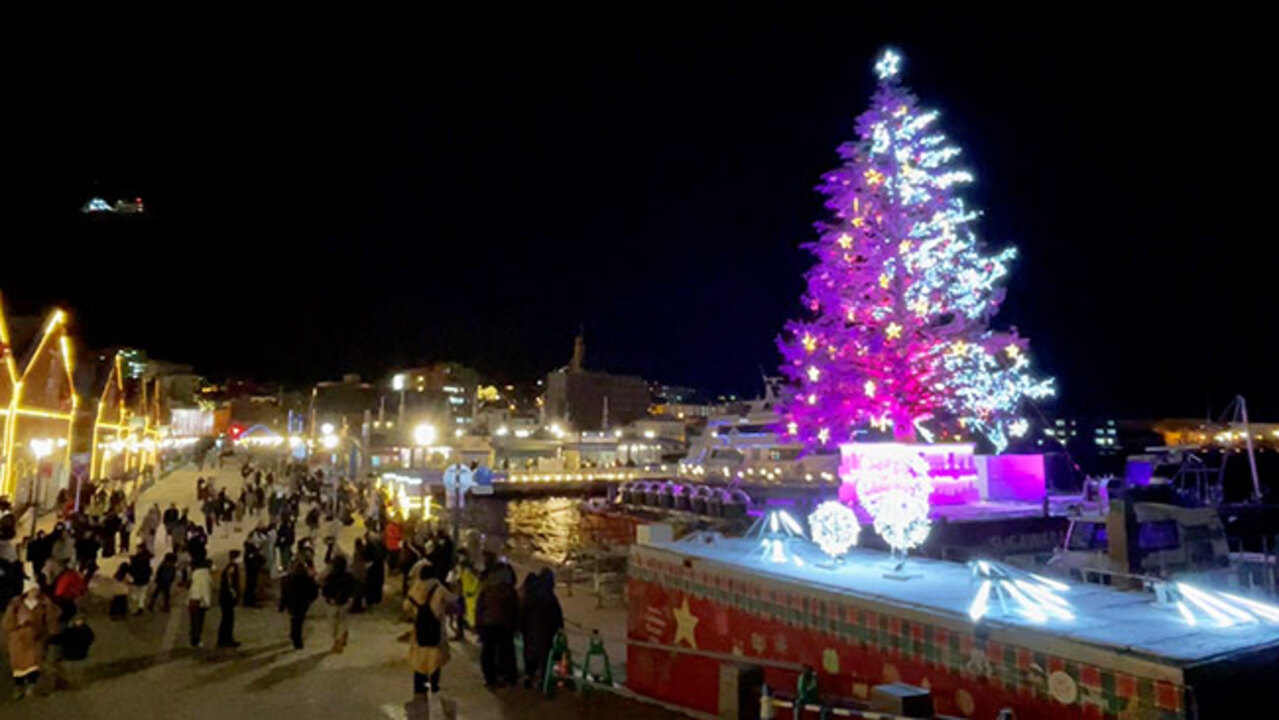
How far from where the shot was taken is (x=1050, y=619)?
7.32 m

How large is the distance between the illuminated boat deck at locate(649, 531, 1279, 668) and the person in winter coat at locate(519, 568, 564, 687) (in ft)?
6.71

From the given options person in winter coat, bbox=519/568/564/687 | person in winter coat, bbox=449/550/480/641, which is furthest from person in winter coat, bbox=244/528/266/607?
person in winter coat, bbox=519/568/564/687

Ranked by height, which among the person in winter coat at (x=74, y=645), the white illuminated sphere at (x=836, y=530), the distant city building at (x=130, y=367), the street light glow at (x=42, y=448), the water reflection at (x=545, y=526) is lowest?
the water reflection at (x=545, y=526)

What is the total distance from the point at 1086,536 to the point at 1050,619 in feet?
43.3

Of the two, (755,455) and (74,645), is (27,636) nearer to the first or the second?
(74,645)

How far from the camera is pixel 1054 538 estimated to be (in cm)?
2278

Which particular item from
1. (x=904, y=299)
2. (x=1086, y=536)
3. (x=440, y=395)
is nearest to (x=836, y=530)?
(x=1086, y=536)

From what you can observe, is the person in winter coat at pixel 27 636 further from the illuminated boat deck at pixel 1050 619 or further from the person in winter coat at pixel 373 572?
the illuminated boat deck at pixel 1050 619

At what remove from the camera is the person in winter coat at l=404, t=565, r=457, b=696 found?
9.69 m

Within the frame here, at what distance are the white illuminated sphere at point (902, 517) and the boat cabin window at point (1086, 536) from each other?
9.63 metres

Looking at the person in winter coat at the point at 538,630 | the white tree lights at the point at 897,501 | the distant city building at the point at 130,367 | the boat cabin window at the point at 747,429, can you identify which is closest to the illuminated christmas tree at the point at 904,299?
the white tree lights at the point at 897,501

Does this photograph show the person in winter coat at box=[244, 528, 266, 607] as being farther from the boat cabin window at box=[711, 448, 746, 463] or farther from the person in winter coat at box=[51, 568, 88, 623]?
the boat cabin window at box=[711, 448, 746, 463]

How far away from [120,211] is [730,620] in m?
51.1

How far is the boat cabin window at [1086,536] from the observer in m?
18.4
